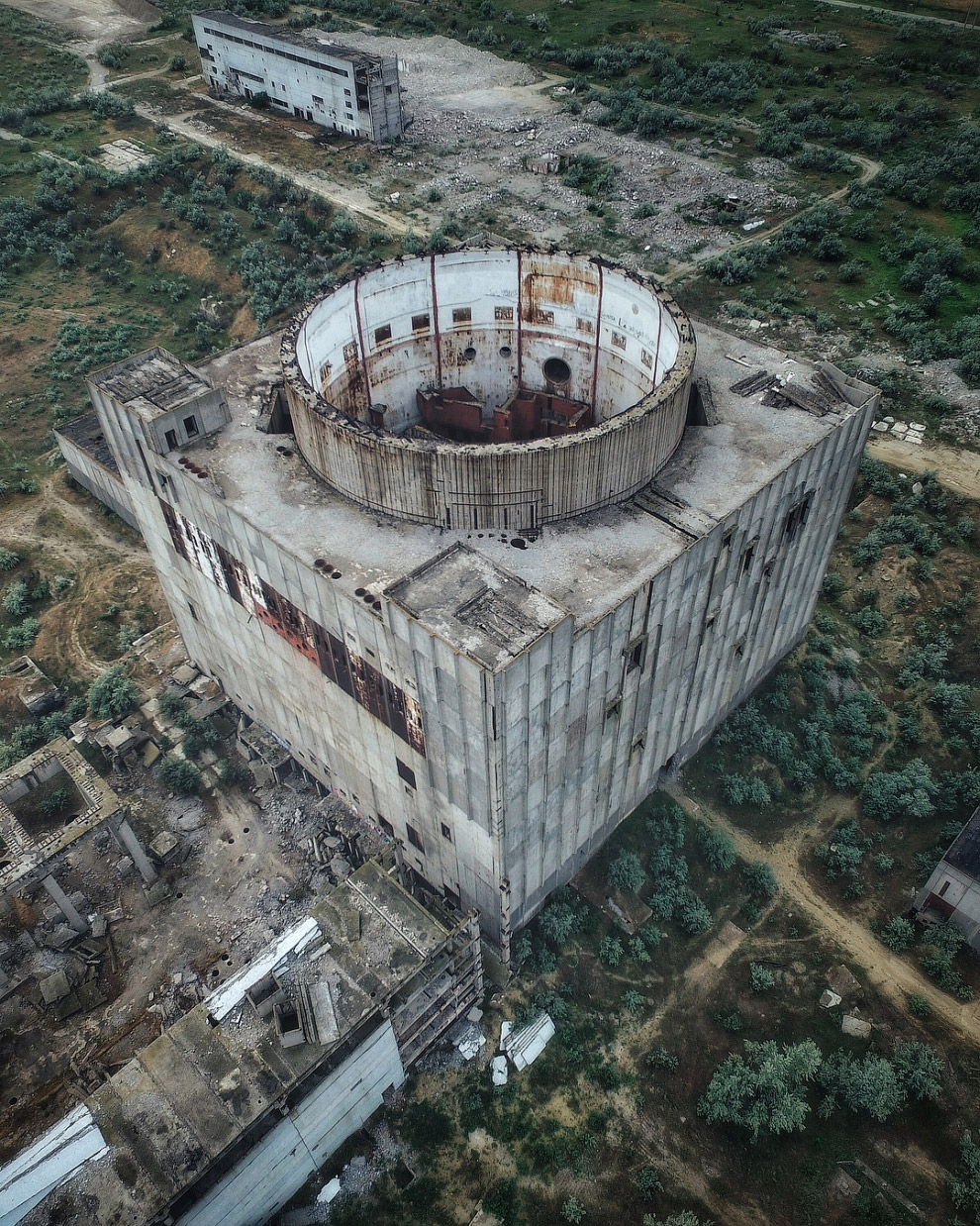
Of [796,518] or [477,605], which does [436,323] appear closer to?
[796,518]

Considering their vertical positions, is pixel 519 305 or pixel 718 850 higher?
pixel 519 305

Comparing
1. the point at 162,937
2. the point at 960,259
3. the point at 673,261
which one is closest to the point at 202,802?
the point at 162,937

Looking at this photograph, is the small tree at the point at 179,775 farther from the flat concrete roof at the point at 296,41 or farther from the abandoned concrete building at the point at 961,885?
the flat concrete roof at the point at 296,41

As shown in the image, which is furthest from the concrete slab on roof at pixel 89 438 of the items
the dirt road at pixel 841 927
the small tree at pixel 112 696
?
the dirt road at pixel 841 927

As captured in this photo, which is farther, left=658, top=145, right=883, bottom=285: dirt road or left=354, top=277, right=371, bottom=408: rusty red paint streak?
left=658, top=145, right=883, bottom=285: dirt road

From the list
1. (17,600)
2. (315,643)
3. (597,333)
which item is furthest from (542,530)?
(17,600)

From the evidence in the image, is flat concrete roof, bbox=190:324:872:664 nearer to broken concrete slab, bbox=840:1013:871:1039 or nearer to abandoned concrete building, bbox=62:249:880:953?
abandoned concrete building, bbox=62:249:880:953

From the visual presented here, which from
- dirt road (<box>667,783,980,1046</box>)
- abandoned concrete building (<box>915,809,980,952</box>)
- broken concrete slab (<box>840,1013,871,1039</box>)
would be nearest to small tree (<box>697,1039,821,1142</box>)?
broken concrete slab (<box>840,1013,871,1039</box>)
